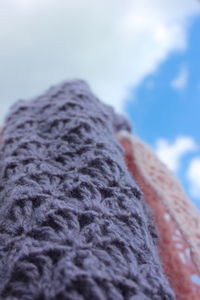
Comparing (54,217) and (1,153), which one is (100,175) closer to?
(54,217)

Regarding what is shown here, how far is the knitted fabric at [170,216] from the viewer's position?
65 centimetres

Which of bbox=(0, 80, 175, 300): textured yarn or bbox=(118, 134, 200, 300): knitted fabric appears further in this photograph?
bbox=(118, 134, 200, 300): knitted fabric

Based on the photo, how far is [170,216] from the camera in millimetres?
734

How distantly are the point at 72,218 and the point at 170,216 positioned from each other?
314mm

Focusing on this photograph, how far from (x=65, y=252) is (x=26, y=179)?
0.53 feet

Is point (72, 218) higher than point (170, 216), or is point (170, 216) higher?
point (170, 216)

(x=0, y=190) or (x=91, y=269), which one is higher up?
(x=0, y=190)

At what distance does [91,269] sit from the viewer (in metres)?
0.39

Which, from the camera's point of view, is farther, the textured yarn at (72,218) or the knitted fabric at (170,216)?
the knitted fabric at (170,216)

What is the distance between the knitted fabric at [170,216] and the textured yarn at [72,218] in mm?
100

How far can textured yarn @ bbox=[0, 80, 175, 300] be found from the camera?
0.40m

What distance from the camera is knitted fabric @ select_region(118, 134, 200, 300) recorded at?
0.65 meters

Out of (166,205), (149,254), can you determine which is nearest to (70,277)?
(149,254)

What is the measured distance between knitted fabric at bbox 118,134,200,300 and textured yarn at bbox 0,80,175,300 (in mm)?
100
